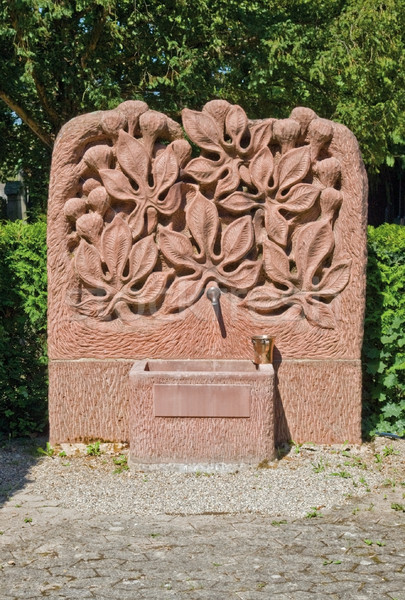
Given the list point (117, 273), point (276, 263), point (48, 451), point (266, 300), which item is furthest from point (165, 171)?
A: point (48, 451)

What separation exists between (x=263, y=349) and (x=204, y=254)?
0.89 meters

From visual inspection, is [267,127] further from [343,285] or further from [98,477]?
[98,477]

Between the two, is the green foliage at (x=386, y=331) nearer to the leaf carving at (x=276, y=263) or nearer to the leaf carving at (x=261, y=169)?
the leaf carving at (x=276, y=263)

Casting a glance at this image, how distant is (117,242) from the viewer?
259 inches

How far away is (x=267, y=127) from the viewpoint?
6.62 metres

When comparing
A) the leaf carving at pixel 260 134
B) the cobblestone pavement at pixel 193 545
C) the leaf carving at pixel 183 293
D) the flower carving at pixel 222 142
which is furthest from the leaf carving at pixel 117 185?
the cobblestone pavement at pixel 193 545

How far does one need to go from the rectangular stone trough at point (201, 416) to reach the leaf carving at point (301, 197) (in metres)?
1.36

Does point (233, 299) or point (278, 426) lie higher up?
point (233, 299)

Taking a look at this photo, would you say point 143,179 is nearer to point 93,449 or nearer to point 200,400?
point 200,400

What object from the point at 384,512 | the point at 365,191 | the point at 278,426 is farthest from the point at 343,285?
the point at 384,512

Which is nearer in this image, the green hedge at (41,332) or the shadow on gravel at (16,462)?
the shadow on gravel at (16,462)

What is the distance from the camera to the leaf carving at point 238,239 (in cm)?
664

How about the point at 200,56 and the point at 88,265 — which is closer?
the point at 88,265

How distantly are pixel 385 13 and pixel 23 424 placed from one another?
892cm
